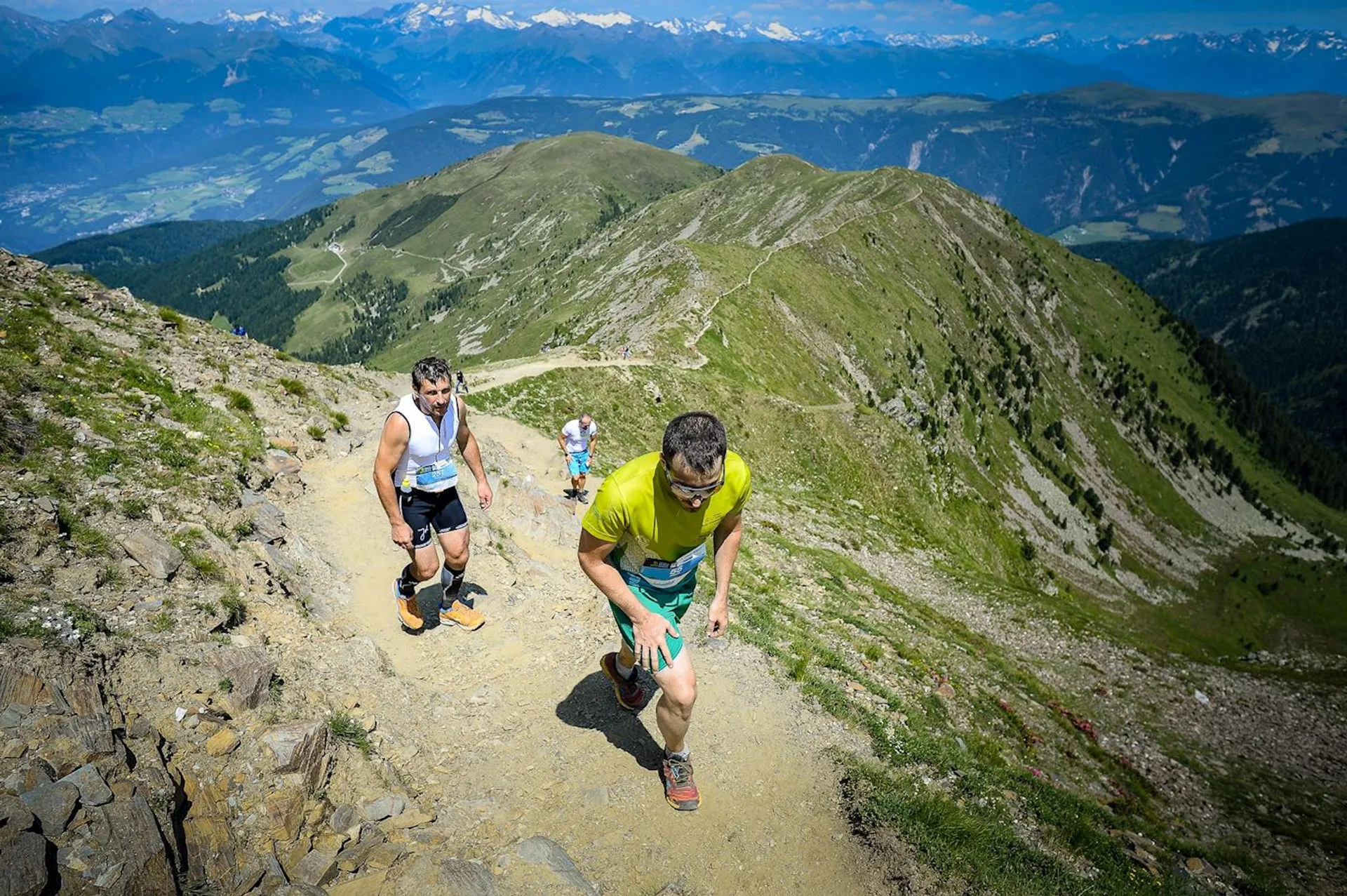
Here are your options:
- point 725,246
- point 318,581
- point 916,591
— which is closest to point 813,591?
point 916,591

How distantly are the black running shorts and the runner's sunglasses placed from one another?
5.52 metres

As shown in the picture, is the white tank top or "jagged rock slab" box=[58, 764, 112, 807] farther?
the white tank top

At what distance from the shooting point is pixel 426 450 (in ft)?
33.4

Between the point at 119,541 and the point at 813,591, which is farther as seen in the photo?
the point at 813,591

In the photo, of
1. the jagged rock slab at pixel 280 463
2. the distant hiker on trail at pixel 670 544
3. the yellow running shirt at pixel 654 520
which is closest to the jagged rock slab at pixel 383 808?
the distant hiker on trail at pixel 670 544

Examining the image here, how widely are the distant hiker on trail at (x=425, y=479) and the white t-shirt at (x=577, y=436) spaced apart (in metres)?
11.3

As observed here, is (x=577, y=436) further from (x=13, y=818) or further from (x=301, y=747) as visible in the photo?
(x=13, y=818)

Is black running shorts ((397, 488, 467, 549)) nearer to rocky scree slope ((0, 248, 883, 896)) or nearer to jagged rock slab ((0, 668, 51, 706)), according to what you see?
rocky scree slope ((0, 248, 883, 896))

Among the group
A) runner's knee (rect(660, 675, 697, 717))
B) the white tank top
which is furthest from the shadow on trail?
the white tank top

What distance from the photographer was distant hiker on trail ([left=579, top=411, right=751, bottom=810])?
22.0 ft

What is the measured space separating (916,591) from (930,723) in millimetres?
18303

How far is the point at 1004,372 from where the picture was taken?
113 metres

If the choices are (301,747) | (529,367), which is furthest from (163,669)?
(529,367)

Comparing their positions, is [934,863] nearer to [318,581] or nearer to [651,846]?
[651,846]
